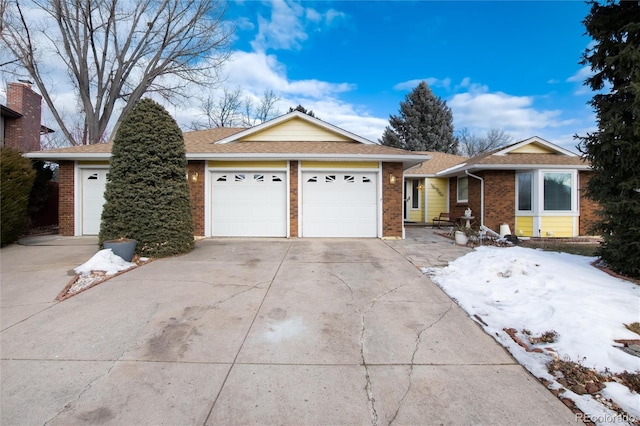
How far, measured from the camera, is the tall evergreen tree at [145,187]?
23.0ft

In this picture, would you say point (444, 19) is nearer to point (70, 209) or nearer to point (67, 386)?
point (67, 386)

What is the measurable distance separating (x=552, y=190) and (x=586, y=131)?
6140mm

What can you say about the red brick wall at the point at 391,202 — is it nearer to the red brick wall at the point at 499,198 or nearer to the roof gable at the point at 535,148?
the red brick wall at the point at 499,198

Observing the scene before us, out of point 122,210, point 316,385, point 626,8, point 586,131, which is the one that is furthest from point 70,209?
point 626,8

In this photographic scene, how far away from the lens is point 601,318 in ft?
11.6

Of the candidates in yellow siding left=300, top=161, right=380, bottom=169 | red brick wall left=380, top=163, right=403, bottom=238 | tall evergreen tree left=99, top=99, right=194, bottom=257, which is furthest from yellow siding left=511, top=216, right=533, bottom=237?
tall evergreen tree left=99, top=99, right=194, bottom=257

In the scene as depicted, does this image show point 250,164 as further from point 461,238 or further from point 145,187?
point 461,238

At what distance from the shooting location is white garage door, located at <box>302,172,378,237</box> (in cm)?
1024

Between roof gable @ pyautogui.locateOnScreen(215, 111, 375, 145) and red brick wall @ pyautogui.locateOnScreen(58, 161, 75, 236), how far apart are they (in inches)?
224

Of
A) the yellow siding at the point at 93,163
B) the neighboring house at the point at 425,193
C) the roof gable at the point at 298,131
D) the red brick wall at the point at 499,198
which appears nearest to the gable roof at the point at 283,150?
the roof gable at the point at 298,131

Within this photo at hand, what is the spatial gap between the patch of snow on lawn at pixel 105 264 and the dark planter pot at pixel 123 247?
0.15 metres

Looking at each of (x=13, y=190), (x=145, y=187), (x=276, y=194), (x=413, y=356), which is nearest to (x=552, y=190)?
(x=276, y=194)

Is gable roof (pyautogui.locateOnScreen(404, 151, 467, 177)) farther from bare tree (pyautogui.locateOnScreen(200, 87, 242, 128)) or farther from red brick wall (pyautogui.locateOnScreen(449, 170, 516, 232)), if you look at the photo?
bare tree (pyautogui.locateOnScreen(200, 87, 242, 128))

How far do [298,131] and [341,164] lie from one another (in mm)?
2471
